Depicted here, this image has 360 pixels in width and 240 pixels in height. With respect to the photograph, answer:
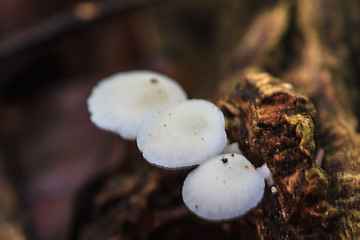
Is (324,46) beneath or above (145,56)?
above

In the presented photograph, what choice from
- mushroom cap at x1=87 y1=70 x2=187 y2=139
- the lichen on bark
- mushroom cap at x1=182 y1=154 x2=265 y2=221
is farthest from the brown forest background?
mushroom cap at x1=87 y1=70 x2=187 y2=139

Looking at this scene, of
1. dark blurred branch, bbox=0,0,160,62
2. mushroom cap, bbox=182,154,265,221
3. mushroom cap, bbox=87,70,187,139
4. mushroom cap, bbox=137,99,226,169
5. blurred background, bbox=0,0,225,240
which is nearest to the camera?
mushroom cap, bbox=182,154,265,221

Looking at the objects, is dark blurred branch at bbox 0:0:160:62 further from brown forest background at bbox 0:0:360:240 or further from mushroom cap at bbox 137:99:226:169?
mushroom cap at bbox 137:99:226:169

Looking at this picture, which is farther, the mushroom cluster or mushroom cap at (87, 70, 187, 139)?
mushroom cap at (87, 70, 187, 139)

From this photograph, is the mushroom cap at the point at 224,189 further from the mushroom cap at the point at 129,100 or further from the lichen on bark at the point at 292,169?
the mushroom cap at the point at 129,100

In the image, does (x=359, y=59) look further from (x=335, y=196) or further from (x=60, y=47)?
(x=60, y=47)

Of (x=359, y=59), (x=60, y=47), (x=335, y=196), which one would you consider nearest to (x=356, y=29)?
(x=359, y=59)

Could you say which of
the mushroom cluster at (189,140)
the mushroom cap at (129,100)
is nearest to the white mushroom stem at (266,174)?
the mushroom cluster at (189,140)
